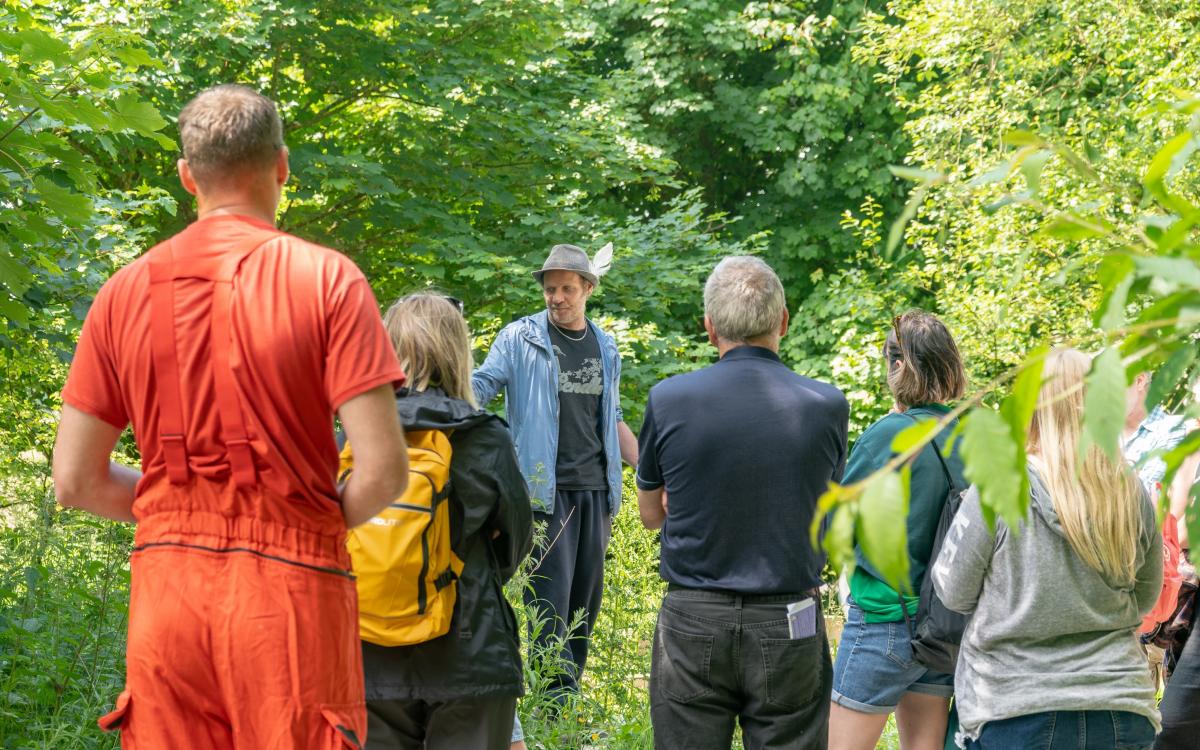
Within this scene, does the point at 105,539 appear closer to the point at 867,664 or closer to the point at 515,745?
the point at 515,745

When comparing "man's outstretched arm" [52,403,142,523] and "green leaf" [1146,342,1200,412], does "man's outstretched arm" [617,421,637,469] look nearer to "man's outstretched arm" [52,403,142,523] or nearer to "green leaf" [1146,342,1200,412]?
"man's outstretched arm" [52,403,142,523]

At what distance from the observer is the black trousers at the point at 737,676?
11.1 feet

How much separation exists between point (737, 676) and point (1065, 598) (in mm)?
902

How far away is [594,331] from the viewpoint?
645 cm

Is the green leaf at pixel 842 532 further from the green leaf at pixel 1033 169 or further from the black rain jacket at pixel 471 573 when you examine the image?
the black rain jacket at pixel 471 573

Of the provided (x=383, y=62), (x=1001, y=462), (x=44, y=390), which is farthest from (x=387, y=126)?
(x=1001, y=462)

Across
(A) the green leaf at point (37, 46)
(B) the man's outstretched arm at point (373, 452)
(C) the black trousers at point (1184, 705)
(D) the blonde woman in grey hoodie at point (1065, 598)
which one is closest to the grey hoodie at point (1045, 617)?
(D) the blonde woman in grey hoodie at point (1065, 598)

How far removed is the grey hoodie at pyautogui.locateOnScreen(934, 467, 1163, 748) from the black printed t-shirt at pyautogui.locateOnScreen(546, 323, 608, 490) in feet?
10.0

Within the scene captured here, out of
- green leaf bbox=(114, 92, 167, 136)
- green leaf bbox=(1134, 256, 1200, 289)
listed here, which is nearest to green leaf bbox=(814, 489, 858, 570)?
green leaf bbox=(1134, 256, 1200, 289)

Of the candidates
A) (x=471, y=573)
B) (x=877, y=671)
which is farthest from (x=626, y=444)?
(x=471, y=573)

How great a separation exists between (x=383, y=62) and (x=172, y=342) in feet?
39.3

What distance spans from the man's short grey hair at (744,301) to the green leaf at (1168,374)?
2371 mm

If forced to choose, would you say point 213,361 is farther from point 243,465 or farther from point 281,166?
point 281,166

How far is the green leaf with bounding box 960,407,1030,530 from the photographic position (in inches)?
35.7
